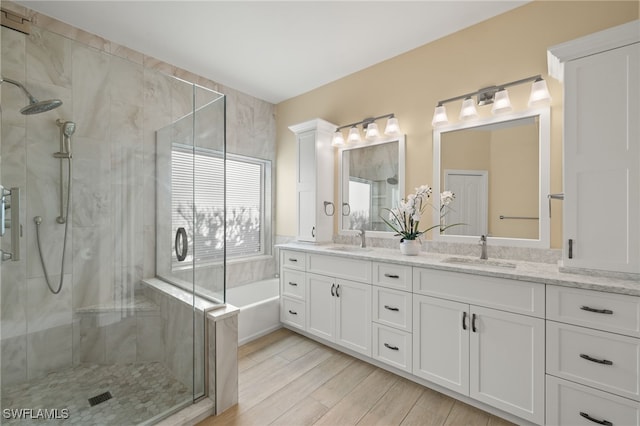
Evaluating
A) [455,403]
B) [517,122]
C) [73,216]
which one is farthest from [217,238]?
[517,122]

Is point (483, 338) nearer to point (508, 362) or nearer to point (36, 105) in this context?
point (508, 362)

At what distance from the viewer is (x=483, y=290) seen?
169 cm

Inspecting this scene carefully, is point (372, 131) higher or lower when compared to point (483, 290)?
higher

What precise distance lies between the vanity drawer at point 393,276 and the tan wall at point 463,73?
0.88m

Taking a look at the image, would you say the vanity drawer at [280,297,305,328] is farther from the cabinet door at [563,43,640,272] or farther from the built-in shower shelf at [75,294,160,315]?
the cabinet door at [563,43,640,272]

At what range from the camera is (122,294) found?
1.93 m

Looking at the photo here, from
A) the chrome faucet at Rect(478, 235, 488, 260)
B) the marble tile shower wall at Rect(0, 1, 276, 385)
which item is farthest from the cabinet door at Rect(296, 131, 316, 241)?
the chrome faucet at Rect(478, 235, 488, 260)

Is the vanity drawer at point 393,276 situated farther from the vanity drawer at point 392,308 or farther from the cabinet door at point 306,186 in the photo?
the cabinet door at point 306,186

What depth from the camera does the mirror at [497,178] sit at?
1974mm

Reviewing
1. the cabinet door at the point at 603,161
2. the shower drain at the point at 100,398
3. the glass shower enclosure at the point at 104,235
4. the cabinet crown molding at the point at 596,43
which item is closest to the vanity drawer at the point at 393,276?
the cabinet door at the point at 603,161

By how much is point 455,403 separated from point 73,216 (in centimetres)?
278

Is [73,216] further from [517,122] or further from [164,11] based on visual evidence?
[517,122]

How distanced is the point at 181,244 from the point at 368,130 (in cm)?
200

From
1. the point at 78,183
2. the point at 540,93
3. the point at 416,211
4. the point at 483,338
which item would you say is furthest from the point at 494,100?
the point at 78,183
